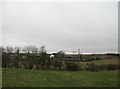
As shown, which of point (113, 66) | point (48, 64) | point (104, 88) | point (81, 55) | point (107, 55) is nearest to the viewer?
point (104, 88)

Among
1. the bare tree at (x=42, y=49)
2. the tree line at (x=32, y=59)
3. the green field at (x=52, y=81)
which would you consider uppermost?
the bare tree at (x=42, y=49)

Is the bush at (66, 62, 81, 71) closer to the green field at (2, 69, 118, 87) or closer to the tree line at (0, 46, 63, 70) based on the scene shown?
the tree line at (0, 46, 63, 70)

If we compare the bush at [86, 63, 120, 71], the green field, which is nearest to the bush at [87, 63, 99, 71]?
the bush at [86, 63, 120, 71]

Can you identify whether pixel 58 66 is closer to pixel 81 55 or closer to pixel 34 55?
pixel 34 55

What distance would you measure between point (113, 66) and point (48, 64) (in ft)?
21.3

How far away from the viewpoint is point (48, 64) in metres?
22.1

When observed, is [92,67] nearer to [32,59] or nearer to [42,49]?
[42,49]

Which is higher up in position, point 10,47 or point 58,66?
point 10,47

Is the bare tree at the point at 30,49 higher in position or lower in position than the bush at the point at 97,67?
higher

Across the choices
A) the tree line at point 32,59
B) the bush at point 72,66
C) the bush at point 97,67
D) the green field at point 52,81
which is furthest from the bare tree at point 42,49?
the green field at point 52,81

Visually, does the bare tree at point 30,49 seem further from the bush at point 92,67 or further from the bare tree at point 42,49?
the bush at point 92,67

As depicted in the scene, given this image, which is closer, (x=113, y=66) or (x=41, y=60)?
(x=113, y=66)

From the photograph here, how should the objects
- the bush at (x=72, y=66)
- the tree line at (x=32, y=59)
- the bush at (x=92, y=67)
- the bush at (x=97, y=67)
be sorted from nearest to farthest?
the bush at (x=97, y=67), the bush at (x=92, y=67), the tree line at (x=32, y=59), the bush at (x=72, y=66)

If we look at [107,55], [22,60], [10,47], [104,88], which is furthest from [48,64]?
[104,88]
